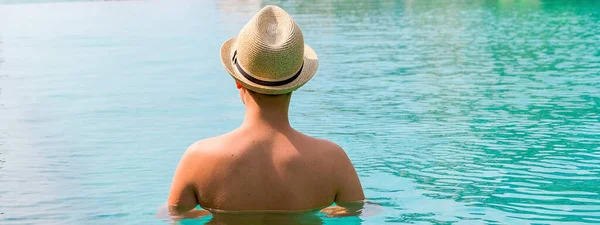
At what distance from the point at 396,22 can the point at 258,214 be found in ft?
82.4

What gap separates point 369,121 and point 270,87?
6.40m

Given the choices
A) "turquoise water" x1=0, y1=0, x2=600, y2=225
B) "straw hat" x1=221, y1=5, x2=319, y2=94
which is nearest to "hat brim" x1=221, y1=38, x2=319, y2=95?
"straw hat" x1=221, y1=5, x2=319, y2=94

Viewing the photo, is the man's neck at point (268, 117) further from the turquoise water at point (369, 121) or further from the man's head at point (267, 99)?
the turquoise water at point (369, 121)

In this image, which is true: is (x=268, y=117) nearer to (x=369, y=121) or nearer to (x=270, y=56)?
(x=270, y=56)

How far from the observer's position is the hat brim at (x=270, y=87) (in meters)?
3.86

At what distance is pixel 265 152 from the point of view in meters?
3.95

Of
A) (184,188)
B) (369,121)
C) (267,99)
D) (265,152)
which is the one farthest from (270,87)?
(369,121)

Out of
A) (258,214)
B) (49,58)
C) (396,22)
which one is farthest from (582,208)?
(396,22)

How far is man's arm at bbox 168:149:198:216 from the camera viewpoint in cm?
397

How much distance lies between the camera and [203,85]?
14.2m

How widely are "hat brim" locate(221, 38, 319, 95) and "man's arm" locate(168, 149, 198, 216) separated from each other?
1.19ft

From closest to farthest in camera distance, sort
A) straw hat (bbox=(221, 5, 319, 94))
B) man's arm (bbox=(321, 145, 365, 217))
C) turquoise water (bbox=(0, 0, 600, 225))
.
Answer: straw hat (bbox=(221, 5, 319, 94)) < man's arm (bbox=(321, 145, 365, 217)) < turquoise water (bbox=(0, 0, 600, 225))

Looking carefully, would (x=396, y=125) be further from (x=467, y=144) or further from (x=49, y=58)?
(x=49, y=58)

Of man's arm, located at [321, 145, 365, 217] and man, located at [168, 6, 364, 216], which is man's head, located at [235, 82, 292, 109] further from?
man's arm, located at [321, 145, 365, 217]
